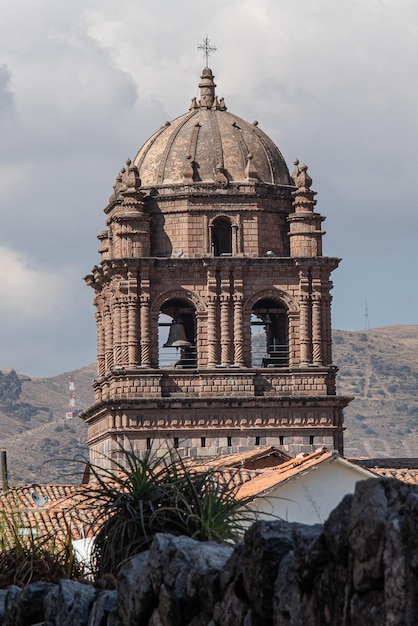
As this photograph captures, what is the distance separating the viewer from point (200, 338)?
53.0 m

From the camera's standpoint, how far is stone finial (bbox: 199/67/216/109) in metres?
56.3

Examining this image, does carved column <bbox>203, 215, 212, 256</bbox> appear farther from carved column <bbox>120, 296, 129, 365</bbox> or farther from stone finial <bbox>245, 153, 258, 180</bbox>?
carved column <bbox>120, 296, 129, 365</bbox>

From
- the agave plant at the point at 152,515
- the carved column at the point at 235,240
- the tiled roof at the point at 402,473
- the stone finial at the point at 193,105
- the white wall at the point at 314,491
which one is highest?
the stone finial at the point at 193,105

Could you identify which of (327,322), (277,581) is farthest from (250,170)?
(277,581)

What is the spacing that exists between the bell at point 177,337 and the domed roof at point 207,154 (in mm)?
4038

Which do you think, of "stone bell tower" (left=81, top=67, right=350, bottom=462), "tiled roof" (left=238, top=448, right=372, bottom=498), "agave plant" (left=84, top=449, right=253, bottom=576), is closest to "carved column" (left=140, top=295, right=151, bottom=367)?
"stone bell tower" (left=81, top=67, right=350, bottom=462)

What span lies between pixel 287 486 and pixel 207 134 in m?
24.4

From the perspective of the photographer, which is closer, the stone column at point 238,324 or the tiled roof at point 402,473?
the tiled roof at point 402,473

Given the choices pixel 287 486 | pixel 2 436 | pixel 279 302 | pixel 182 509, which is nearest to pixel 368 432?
pixel 2 436

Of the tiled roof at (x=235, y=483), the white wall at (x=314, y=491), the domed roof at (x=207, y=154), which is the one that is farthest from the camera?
the domed roof at (x=207, y=154)

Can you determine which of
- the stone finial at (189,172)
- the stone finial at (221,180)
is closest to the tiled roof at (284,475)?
the stone finial at (221,180)

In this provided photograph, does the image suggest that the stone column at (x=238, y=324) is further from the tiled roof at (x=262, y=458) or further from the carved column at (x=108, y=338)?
the tiled roof at (x=262, y=458)

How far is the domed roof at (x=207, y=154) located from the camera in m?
54.3

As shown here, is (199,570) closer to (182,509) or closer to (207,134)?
(182,509)
